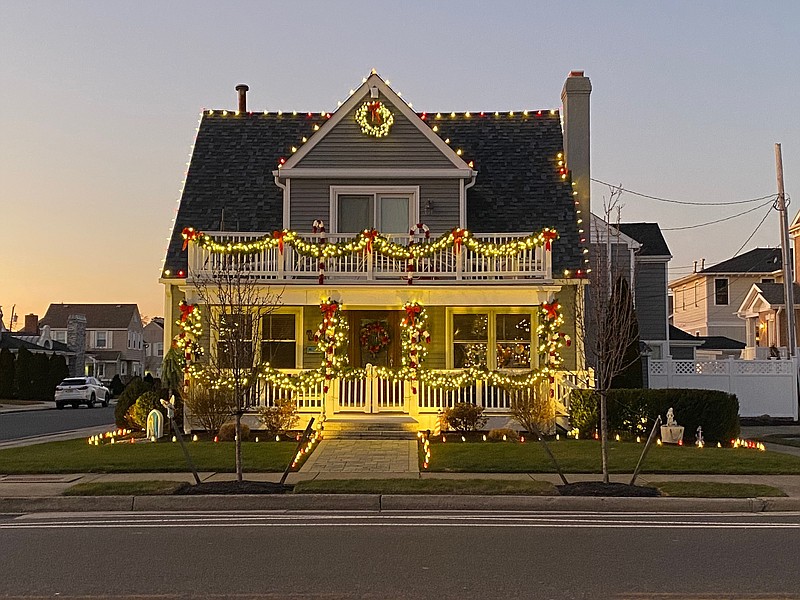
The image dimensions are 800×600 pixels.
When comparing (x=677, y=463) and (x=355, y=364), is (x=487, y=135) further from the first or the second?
(x=677, y=463)

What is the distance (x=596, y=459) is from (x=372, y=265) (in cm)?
693

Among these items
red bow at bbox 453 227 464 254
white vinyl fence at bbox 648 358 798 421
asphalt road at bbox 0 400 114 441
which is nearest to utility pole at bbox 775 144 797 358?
white vinyl fence at bbox 648 358 798 421

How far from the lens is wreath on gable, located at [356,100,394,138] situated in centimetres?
2153

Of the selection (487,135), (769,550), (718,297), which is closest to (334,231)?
(487,135)

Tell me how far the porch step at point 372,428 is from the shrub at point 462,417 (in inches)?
25.9

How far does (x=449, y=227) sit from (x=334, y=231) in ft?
8.97

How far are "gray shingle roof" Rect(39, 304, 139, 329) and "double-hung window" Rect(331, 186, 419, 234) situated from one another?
64.1 m

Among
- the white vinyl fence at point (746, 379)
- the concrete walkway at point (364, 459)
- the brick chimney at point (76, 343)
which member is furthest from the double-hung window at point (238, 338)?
the brick chimney at point (76, 343)

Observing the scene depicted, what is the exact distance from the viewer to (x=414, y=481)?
1239 cm

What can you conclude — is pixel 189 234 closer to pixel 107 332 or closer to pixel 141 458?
pixel 141 458

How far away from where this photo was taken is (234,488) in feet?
38.9

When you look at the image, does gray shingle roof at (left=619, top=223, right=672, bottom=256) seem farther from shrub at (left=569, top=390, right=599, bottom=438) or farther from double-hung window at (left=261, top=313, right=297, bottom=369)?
double-hung window at (left=261, top=313, right=297, bottom=369)

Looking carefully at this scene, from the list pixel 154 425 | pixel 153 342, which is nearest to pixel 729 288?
pixel 154 425

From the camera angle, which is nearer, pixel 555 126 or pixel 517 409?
pixel 517 409
